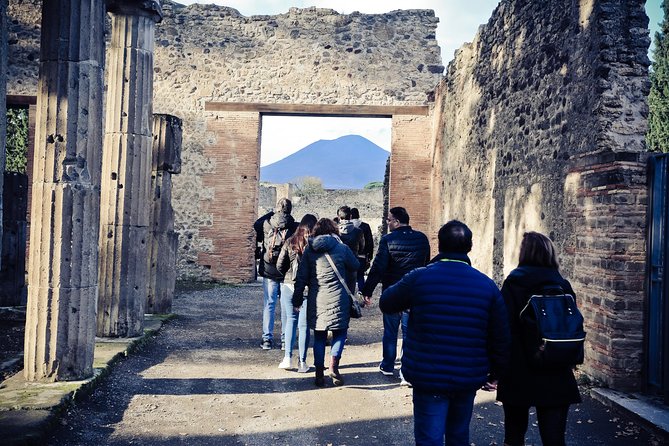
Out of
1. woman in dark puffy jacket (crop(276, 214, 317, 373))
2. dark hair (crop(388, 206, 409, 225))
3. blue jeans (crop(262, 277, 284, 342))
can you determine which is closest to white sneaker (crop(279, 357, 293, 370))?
woman in dark puffy jacket (crop(276, 214, 317, 373))

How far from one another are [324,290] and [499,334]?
2.74m

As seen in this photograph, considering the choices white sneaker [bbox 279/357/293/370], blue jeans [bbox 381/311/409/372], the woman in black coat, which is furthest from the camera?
white sneaker [bbox 279/357/293/370]

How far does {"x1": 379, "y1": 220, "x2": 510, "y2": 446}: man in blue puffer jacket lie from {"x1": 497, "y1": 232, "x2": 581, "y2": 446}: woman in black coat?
0.17 meters

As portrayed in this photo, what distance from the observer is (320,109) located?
15.7m

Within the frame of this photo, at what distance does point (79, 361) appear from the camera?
17.4 ft

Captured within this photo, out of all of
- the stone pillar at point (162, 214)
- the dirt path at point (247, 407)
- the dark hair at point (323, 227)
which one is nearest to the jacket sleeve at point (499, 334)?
the dirt path at point (247, 407)

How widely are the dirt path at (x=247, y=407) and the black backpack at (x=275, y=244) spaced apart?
1.09 meters

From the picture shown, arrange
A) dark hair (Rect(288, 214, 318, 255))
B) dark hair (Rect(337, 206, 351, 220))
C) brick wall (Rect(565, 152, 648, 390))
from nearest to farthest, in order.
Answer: brick wall (Rect(565, 152, 648, 390)) < dark hair (Rect(288, 214, 318, 255)) < dark hair (Rect(337, 206, 351, 220))

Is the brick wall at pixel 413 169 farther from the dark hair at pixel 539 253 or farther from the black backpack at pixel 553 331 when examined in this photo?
the black backpack at pixel 553 331

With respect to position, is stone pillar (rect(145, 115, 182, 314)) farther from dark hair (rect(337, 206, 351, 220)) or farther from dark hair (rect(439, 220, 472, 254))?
dark hair (rect(439, 220, 472, 254))

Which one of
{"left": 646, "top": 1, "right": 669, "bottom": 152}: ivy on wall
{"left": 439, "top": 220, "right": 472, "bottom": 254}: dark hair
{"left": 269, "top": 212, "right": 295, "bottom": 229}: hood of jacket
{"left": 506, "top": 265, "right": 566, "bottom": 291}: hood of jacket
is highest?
{"left": 646, "top": 1, "right": 669, "bottom": 152}: ivy on wall

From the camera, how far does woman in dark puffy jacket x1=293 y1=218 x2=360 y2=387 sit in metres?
5.89

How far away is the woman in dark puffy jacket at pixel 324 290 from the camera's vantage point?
589cm

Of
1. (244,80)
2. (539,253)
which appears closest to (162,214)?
(539,253)
